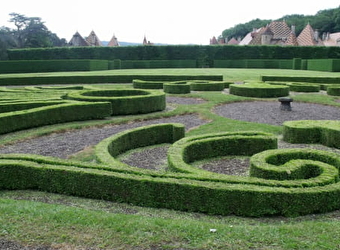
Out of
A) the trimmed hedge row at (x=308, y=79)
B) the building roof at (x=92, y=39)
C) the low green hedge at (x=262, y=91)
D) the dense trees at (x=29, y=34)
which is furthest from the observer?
the building roof at (x=92, y=39)

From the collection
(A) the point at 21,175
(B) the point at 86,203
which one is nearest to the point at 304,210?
(B) the point at 86,203

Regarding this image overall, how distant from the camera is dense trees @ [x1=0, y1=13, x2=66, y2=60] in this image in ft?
242

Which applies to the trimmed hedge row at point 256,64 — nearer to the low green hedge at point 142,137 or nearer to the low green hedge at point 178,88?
the low green hedge at point 178,88

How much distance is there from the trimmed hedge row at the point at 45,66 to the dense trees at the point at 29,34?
2836cm

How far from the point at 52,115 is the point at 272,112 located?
1019 cm

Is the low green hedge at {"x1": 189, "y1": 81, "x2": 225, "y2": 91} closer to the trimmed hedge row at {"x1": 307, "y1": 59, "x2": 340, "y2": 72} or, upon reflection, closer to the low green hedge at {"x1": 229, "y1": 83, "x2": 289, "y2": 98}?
the low green hedge at {"x1": 229, "y1": 83, "x2": 289, "y2": 98}

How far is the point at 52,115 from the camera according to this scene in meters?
14.1

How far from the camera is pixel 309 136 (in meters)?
11.3

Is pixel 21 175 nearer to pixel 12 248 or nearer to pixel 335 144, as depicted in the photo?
pixel 12 248

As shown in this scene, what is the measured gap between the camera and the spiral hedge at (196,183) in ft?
18.7

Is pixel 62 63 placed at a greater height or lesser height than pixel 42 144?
greater

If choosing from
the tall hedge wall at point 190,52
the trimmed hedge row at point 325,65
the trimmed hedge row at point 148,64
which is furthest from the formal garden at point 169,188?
the tall hedge wall at point 190,52

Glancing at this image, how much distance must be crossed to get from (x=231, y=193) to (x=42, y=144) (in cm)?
770

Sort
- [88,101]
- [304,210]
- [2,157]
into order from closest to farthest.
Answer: [304,210] → [2,157] → [88,101]
